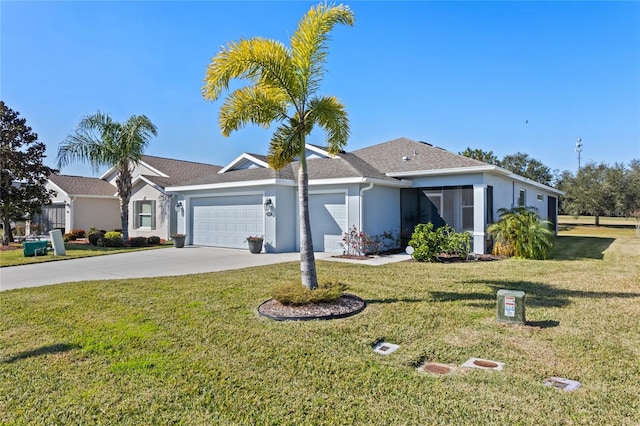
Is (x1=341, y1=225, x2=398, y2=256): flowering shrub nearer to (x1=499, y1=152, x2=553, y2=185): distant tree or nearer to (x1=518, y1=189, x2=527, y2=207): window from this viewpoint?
(x1=518, y1=189, x2=527, y2=207): window

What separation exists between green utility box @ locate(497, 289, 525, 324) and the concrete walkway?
6356 mm

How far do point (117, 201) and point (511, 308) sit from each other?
86.9 ft

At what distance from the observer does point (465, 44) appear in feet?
44.7

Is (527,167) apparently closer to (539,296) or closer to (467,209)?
(467,209)

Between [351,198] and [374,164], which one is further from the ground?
[374,164]

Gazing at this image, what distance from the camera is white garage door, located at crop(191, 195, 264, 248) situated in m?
15.9

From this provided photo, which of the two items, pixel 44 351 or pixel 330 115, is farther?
pixel 330 115

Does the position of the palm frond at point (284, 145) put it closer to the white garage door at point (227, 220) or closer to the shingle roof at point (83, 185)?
the white garage door at point (227, 220)

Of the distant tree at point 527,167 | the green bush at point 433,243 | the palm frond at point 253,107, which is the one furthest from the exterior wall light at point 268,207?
the distant tree at point 527,167

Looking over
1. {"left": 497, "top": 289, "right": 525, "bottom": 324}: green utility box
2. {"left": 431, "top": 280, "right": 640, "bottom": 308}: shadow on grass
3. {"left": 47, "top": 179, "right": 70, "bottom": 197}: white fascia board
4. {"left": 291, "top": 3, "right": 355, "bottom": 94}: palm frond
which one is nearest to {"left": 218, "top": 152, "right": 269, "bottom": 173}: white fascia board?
{"left": 291, "top": 3, "right": 355, "bottom": 94}: palm frond

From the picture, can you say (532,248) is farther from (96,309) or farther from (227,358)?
(96,309)

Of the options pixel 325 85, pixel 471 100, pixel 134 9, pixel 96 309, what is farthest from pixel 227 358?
pixel 471 100

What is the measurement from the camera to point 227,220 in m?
17.0

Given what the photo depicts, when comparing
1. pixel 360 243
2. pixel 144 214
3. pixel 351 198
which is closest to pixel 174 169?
pixel 144 214
